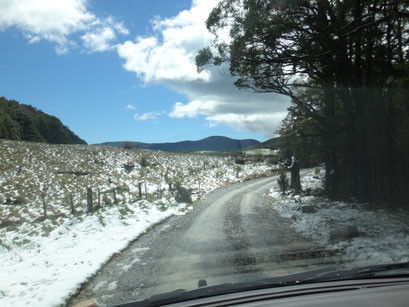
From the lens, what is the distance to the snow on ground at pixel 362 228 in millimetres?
6344

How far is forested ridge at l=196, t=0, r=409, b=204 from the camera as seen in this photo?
10070mm

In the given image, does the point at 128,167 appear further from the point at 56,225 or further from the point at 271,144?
the point at 271,144

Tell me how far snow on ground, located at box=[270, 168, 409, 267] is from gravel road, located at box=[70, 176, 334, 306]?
0.63 meters

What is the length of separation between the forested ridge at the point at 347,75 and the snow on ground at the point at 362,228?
1864mm

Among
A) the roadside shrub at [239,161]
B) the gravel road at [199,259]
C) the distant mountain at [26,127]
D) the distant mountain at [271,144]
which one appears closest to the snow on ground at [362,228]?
the gravel road at [199,259]

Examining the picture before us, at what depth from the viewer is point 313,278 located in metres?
3.14

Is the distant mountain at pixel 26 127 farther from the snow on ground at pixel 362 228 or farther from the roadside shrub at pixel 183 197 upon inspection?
the snow on ground at pixel 362 228

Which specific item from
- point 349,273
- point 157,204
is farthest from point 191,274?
point 157,204

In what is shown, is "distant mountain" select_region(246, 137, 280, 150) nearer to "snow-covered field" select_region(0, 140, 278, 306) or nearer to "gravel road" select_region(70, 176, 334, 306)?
"snow-covered field" select_region(0, 140, 278, 306)

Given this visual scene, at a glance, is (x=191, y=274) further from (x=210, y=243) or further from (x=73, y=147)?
(x=73, y=147)

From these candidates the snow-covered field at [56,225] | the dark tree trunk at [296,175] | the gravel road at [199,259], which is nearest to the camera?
the gravel road at [199,259]

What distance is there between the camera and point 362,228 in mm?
8883

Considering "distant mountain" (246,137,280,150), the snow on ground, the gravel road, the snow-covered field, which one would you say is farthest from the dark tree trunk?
the gravel road

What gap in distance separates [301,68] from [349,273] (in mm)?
11059
